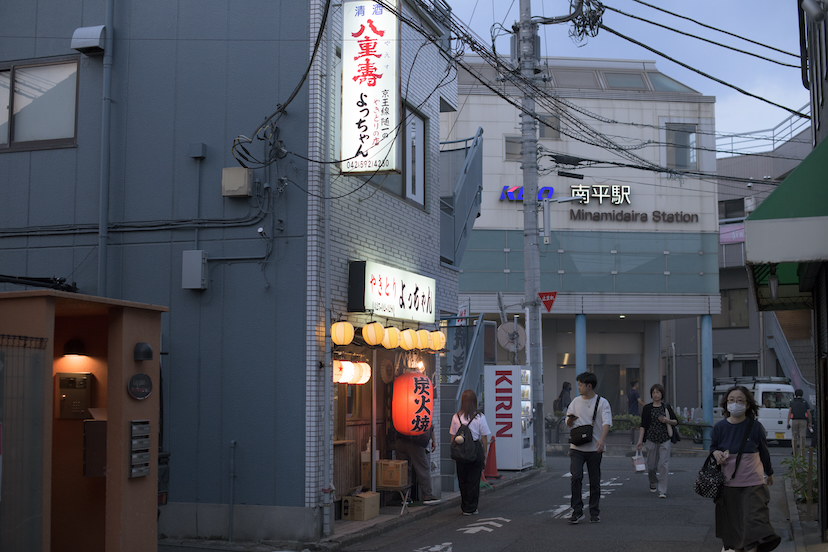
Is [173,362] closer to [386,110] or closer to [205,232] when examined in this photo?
[205,232]

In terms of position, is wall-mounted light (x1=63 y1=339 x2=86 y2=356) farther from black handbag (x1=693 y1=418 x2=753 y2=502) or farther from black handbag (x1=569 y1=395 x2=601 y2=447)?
black handbag (x1=693 y1=418 x2=753 y2=502)

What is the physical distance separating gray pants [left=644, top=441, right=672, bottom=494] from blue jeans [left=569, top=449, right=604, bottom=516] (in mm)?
3076

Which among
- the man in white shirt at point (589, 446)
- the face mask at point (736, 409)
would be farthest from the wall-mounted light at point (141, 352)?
the face mask at point (736, 409)

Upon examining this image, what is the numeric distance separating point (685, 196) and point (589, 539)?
2489 cm

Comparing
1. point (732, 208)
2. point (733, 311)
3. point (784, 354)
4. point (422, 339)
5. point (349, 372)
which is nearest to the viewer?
point (349, 372)

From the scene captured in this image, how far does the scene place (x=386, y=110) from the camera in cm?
1105

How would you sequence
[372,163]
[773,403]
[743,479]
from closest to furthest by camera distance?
[743,479]
[372,163]
[773,403]

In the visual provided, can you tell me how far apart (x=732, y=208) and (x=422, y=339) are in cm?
3621

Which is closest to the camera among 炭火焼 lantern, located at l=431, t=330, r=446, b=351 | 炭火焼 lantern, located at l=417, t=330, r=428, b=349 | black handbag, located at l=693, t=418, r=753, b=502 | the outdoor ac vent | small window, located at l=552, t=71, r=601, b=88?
black handbag, located at l=693, t=418, r=753, b=502

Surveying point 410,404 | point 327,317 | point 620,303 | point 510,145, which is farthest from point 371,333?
point 510,145

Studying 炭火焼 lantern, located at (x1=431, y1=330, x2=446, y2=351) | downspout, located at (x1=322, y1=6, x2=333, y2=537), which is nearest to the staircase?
炭火焼 lantern, located at (x1=431, y1=330, x2=446, y2=351)

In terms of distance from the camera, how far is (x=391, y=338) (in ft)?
41.4

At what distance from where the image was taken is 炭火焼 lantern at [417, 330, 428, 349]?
13711 millimetres

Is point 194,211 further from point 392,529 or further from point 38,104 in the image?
point 392,529
